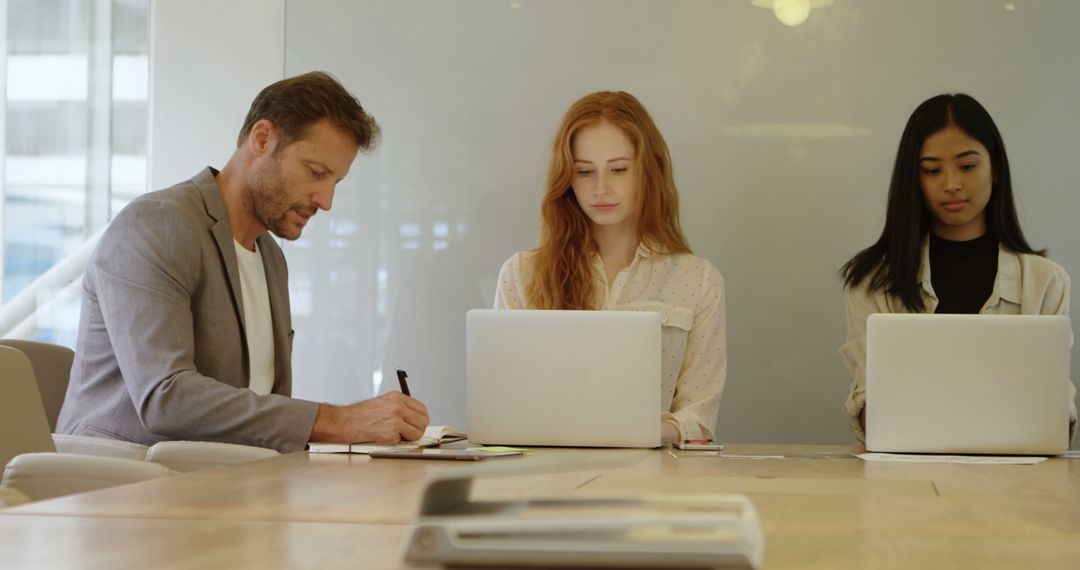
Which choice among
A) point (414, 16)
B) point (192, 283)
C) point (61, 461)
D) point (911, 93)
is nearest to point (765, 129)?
point (911, 93)

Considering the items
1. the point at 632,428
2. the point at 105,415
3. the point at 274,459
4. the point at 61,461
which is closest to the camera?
the point at 61,461

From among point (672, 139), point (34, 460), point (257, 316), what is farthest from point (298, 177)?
point (672, 139)

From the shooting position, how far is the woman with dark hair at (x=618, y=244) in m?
3.21

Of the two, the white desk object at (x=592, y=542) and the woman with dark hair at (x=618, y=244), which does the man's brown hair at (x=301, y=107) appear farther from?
the white desk object at (x=592, y=542)

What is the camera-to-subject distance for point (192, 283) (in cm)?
264

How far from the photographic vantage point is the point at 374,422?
2.37 metres

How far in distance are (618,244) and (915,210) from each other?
865 millimetres

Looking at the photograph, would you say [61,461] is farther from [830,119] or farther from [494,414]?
[830,119]

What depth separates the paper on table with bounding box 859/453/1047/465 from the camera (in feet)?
7.11

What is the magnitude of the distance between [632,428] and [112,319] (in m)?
1.19

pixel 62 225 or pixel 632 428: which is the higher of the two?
pixel 62 225

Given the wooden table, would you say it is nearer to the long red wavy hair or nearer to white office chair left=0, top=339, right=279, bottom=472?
white office chair left=0, top=339, right=279, bottom=472

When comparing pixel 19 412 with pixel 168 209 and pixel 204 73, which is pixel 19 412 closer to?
pixel 168 209

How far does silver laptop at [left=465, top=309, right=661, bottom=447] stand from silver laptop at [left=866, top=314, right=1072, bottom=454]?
1.61 feet
